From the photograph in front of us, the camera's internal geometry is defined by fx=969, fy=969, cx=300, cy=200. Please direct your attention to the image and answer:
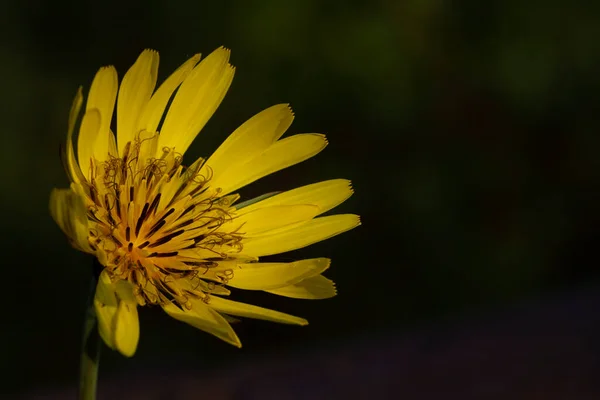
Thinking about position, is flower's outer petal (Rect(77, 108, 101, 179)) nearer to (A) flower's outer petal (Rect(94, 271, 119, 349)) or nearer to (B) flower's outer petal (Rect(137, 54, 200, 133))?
(B) flower's outer petal (Rect(137, 54, 200, 133))

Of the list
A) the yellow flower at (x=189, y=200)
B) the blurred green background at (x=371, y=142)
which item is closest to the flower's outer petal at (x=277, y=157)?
the yellow flower at (x=189, y=200)

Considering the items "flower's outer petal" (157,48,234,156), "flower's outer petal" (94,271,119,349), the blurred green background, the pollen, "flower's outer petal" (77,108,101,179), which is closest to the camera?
"flower's outer petal" (94,271,119,349)

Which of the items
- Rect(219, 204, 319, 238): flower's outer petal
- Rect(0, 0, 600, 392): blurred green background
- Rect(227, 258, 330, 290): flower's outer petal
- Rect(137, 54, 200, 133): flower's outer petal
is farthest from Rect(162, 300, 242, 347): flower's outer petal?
Rect(0, 0, 600, 392): blurred green background

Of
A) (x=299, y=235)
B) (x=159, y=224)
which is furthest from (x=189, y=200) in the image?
(x=299, y=235)

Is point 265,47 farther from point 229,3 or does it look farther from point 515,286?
point 515,286

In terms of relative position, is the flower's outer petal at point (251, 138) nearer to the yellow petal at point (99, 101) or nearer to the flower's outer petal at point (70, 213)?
the yellow petal at point (99, 101)

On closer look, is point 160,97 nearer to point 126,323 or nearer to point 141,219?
point 141,219

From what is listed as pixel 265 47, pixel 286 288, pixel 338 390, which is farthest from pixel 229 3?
pixel 286 288
